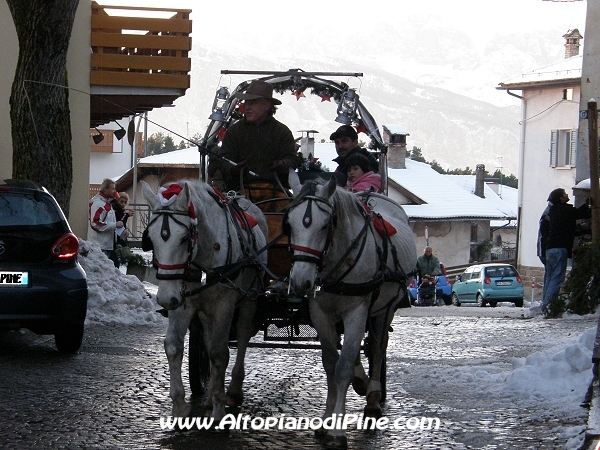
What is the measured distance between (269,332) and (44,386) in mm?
2003

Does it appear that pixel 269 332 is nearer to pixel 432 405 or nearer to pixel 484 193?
pixel 432 405

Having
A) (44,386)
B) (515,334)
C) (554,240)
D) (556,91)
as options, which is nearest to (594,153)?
(554,240)

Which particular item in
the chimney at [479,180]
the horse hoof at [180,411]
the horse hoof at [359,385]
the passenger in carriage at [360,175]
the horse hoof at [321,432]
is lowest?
the horse hoof at [321,432]

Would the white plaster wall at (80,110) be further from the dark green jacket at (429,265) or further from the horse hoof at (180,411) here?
the horse hoof at (180,411)

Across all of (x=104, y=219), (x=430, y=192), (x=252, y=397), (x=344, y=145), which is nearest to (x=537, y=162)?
Result: (x=430, y=192)

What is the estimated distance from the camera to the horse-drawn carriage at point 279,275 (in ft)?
24.5

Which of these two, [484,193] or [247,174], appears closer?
[247,174]

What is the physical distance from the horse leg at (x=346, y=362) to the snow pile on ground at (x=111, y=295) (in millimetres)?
7532

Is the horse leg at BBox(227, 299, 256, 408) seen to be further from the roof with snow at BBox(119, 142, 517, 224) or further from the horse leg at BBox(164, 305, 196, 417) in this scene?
the roof with snow at BBox(119, 142, 517, 224)

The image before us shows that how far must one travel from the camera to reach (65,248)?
11.5 m

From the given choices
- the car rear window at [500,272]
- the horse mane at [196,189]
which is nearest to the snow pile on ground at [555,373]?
the horse mane at [196,189]

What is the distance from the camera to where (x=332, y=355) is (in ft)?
26.1

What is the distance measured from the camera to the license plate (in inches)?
437

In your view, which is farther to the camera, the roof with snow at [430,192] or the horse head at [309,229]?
the roof with snow at [430,192]
